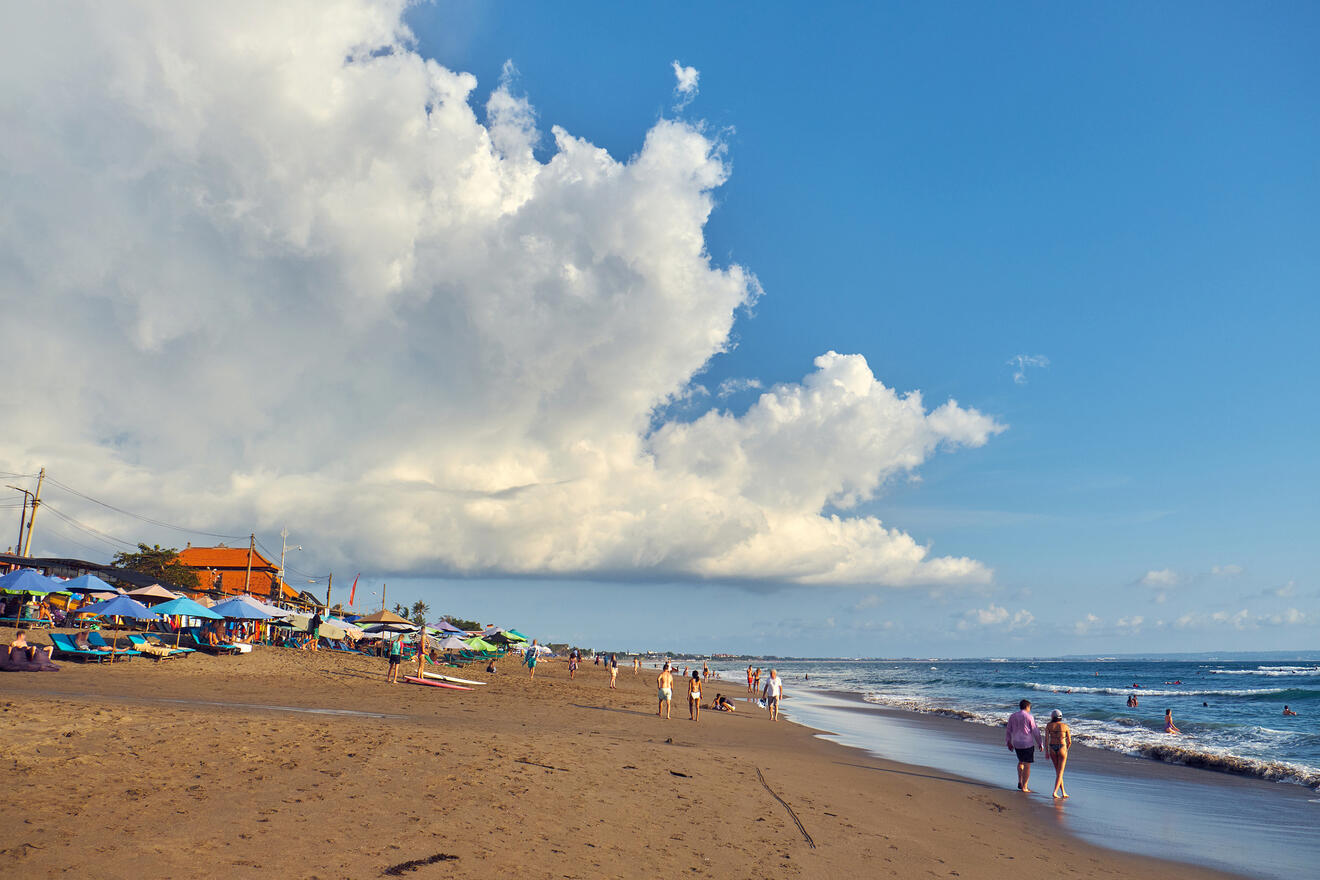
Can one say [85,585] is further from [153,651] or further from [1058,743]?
[1058,743]

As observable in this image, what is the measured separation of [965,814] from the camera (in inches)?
485

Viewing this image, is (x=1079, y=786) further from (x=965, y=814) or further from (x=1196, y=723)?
(x=1196, y=723)

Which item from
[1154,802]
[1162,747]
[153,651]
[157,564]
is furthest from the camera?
[157,564]

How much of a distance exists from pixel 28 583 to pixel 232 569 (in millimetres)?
59945

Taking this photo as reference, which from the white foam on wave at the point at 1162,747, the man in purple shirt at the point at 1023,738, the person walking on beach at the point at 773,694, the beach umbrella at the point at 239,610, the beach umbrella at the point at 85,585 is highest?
the beach umbrella at the point at 85,585

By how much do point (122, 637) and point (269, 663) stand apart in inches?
207

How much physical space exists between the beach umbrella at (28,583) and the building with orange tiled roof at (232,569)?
1976 inches

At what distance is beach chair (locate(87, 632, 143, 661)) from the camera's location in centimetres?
2445

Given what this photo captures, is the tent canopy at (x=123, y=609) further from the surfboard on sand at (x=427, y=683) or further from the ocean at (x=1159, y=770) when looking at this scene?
the ocean at (x=1159, y=770)

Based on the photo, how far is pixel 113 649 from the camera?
954 inches

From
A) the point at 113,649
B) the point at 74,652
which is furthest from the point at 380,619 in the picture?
the point at 74,652

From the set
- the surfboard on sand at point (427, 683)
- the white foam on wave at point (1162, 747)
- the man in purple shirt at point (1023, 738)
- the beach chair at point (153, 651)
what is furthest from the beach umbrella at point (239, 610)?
the white foam on wave at point (1162, 747)

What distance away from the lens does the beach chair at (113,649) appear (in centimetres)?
2445

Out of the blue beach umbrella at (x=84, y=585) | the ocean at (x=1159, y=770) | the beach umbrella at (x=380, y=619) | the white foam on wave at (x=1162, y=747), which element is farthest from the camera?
the beach umbrella at (x=380, y=619)
